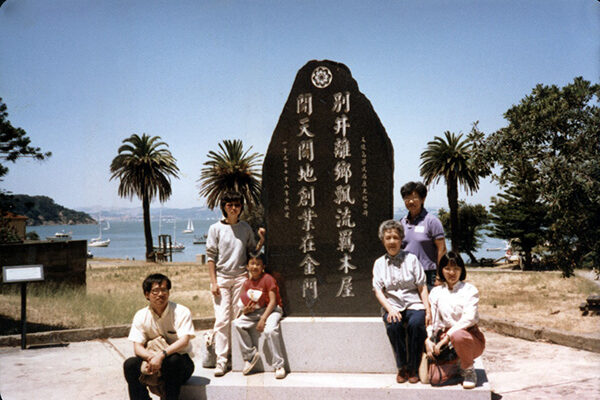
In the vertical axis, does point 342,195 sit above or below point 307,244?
above

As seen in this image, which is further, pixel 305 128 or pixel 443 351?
pixel 305 128

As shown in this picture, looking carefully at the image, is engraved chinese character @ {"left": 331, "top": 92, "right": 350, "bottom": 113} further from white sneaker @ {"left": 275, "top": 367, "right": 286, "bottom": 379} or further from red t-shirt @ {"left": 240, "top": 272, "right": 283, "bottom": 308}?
white sneaker @ {"left": 275, "top": 367, "right": 286, "bottom": 379}

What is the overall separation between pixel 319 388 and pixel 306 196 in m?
1.91

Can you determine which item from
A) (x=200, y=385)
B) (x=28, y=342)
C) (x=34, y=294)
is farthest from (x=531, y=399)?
(x=34, y=294)

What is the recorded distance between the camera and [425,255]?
450 centimetres

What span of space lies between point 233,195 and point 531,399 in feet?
11.1

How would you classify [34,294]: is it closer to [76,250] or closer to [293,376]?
[76,250]

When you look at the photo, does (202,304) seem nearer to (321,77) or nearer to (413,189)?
(321,77)

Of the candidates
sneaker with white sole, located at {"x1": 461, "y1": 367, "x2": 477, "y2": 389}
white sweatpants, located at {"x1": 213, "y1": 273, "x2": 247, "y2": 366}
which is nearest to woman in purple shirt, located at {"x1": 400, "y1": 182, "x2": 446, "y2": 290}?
sneaker with white sole, located at {"x1": 461, "y1": 367, "x2": 477, "y2": 389}

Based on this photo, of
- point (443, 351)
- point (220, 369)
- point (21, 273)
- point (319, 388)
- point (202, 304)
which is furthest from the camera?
point (202, 304)

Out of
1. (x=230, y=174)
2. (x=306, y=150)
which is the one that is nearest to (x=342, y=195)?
(x=306, y=150)

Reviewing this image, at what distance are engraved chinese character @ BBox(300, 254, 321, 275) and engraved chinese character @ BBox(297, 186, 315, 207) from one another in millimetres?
563

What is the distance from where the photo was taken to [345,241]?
16.3 ft

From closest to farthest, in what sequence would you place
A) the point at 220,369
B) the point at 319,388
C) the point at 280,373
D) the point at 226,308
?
the point at 319,388
the point at 280,373
the point at 220,369
the point at 226,308
